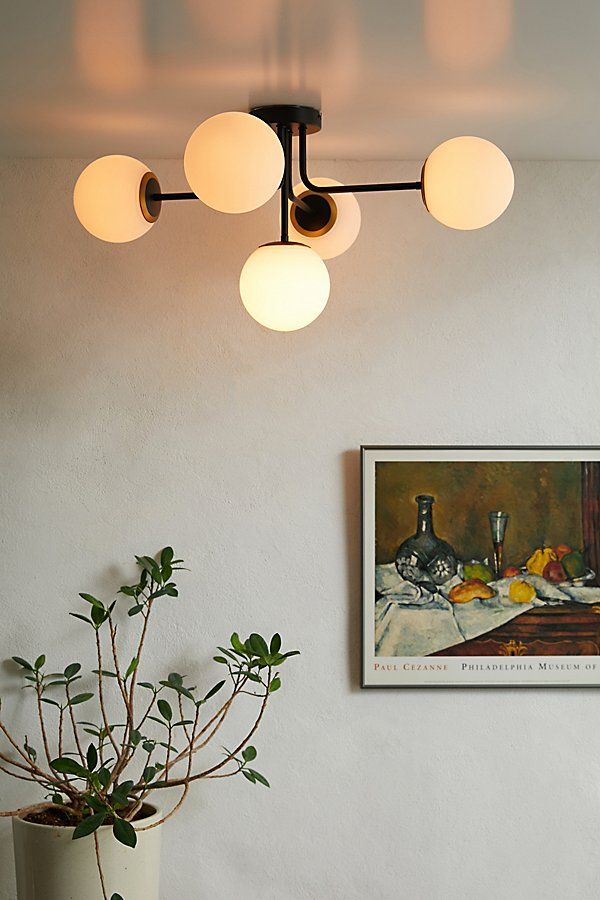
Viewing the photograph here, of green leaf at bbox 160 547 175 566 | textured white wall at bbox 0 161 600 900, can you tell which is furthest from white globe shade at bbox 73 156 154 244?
green leaf at bbox 160 547 175 566

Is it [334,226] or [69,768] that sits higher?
[334,226]

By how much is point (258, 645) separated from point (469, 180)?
110 cm

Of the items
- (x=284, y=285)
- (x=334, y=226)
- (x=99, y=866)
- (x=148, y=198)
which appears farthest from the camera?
(x=334, y=226)

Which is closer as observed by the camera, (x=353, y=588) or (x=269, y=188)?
(x=269, y=188)

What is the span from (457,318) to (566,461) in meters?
0.43

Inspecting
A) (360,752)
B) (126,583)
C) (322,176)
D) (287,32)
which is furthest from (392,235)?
(360,752)

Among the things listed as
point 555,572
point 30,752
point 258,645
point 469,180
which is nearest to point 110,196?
point 469,180

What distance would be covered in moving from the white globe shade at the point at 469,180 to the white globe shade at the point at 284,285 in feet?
0.82

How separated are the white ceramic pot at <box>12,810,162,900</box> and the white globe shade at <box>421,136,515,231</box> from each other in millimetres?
1410

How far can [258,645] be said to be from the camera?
2.22 metres

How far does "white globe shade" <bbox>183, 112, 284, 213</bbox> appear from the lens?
5.14 ft

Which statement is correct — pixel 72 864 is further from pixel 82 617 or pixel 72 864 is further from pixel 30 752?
pixel 82 617

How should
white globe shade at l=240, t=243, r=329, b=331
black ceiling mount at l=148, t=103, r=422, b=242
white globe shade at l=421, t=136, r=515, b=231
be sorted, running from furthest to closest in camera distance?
black ceiling mount at l=148, t=103, r=422, b=242
white globe shade at l=240, t=243, r=329, b=331
white globe shade at l=421, t=136, r=515, b=231

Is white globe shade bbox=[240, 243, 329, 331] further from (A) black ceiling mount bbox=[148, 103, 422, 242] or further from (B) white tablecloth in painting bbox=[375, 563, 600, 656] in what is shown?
(B) white tablecloth in painting bbox=[375, 563, 600, 656]
